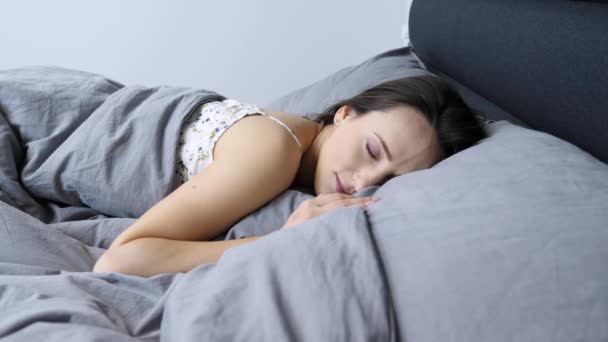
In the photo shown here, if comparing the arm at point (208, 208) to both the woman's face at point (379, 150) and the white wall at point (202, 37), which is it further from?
the white wall at point (202, 37)

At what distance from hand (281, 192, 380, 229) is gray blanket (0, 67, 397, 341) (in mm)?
129

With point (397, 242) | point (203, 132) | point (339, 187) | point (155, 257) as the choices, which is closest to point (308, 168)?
point (339, 187)

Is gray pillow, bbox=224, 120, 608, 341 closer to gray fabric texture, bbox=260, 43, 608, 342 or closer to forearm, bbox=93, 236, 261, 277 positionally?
gray fabric texture, bbox=260, 43, 608, 342

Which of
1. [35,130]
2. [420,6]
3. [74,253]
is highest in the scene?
[420,6]

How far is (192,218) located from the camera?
2.73ft

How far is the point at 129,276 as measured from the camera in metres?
0.67

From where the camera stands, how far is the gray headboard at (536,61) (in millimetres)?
721

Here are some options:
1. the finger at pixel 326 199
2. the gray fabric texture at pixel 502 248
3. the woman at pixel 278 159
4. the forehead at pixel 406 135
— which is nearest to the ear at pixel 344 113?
the woman at pixel 278 159

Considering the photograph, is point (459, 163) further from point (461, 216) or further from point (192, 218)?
point (192, 218)

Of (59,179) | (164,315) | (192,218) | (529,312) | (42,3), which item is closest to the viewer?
(529,312)

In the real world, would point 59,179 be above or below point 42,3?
below

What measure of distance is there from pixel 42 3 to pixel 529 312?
2.47m

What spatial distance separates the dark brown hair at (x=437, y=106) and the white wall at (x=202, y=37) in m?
1.23

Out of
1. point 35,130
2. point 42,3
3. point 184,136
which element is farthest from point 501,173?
point 42,3
